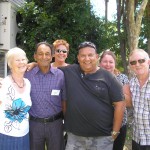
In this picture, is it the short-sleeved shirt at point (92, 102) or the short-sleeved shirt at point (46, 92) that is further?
the short-sleeved shirt at point (46, 92)

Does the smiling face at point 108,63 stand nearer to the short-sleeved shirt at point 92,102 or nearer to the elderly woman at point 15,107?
the short-sleeved shirt at point 92,102

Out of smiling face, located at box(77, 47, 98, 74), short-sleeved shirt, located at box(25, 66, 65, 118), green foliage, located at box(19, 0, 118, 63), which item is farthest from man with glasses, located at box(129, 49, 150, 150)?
green foliage, located at box(19, 0, 118, 63)

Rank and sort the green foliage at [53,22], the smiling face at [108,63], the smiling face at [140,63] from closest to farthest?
the smiling face at [140,63] < the smiling face at [108,63] < the green foliage at [53,22]

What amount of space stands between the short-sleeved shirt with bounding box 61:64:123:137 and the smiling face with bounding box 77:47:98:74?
7cm

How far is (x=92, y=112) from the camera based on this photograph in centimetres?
388

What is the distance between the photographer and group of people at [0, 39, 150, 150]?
3.88 meters

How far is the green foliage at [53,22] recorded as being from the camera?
36.6 ft

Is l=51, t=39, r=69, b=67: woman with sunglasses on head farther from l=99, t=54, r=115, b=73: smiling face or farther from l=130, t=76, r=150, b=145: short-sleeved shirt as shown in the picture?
l=130, t=76, r=150, b=145: short-sleeved shirt

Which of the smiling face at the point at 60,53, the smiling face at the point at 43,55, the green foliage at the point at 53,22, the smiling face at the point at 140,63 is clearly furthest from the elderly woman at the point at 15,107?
the green foliage at the point at 53,22

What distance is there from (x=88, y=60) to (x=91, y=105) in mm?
574

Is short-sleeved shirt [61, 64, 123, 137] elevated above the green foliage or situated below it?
below

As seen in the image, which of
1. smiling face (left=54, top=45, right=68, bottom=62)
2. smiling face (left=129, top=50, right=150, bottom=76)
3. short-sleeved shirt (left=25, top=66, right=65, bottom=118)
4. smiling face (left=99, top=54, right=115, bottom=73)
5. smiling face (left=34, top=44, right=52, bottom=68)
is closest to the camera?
smiling face (left=129, top=50, right=150, bottom=76)

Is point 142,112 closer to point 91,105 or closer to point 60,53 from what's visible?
point 91,105

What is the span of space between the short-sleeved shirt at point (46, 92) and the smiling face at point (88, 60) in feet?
1.29
